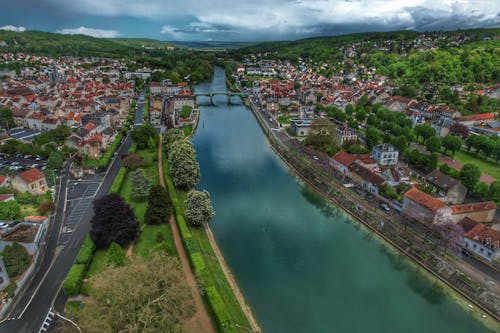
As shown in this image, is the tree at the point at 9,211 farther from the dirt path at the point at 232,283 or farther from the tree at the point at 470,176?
the tree at the point at 470,176

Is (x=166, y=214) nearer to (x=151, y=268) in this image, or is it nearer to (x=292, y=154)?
(x=151, y=268)

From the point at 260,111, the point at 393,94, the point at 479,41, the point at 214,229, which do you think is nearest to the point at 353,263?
the point at 214,229

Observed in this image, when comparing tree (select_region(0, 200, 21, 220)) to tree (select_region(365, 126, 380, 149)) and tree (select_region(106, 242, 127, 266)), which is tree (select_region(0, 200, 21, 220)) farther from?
tree (select_region(365, 126, 380, 149))

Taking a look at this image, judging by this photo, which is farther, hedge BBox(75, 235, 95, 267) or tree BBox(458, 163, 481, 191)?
tree BBox(458, 163, 481, 191)

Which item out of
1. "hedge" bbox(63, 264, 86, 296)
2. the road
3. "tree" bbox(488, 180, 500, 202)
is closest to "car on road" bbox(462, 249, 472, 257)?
"tree" bbox(488, 180, 500, 202)

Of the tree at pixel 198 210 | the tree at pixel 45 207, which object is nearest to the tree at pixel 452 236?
the tree at pixel 198 210

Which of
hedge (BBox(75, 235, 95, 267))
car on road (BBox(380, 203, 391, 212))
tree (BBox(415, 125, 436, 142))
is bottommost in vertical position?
car on road (BBox(380, 203, 391, 212))

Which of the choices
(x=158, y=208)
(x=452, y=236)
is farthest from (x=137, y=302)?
(x=452, y=236)
